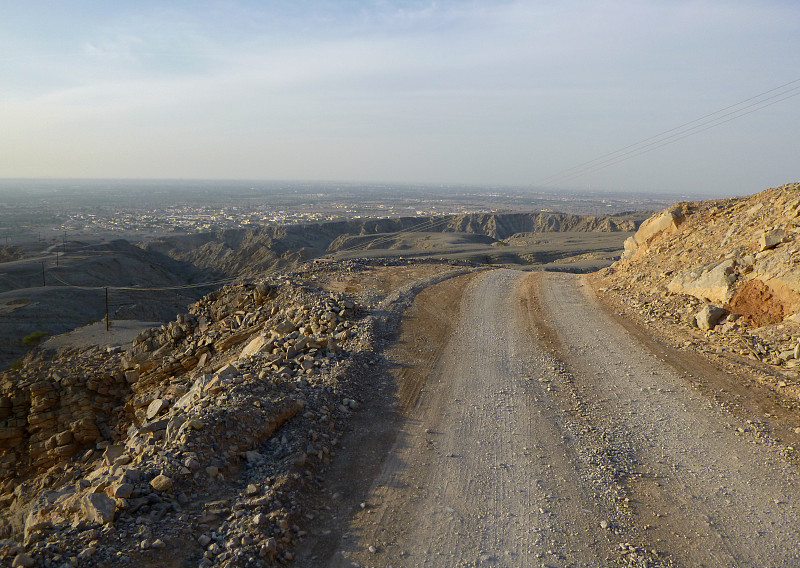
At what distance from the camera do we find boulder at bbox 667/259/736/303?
12.2 meters

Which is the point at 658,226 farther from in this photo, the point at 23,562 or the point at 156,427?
the point at 23,562

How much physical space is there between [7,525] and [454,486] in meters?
11.8

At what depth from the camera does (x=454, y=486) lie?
596cm

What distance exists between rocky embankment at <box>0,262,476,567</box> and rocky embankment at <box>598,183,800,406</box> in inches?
274

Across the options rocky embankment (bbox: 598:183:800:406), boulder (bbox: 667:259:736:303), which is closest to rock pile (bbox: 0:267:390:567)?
rocky embankment (bbox: 598:183:800:406)

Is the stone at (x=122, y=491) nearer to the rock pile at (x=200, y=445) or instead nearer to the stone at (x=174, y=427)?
the rock pile at (x=200, y=445)

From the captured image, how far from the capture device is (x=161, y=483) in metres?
5.50

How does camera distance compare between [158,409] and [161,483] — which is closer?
[161,483]

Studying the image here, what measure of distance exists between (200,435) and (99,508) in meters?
1.40

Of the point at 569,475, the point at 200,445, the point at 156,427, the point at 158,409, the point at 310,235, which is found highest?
the point at 200,445

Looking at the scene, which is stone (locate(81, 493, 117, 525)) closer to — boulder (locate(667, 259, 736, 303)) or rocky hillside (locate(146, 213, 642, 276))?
boulder (locate(667, 259, 736, 303))

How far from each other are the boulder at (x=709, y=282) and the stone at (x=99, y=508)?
12.9 meters

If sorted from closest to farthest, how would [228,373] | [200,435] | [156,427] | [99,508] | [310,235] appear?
[99,508] → [200,435] → [156,427] → [228,373] → [310,235]

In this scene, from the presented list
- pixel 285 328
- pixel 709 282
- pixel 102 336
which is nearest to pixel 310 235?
pixel 102 336
